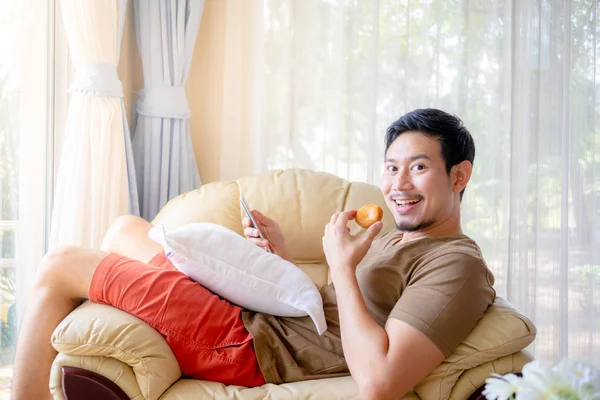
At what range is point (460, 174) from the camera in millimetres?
1743

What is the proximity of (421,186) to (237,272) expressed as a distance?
0.55 meters

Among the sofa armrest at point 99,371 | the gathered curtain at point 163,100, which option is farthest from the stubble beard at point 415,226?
the gathered curtain at point 163,100

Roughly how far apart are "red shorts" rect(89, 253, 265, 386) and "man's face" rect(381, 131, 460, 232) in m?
0.54

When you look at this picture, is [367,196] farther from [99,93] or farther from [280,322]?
[99,93]

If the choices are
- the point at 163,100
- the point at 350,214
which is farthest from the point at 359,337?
the point at 163,100

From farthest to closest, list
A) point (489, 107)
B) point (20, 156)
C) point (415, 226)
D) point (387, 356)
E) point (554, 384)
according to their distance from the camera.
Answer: point (489, 107) → point (20, 156) → point (415, 226) → point (387, 356) → point (554, 384)

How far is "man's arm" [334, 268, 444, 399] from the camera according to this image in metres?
1.38

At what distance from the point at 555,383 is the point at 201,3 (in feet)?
8.82

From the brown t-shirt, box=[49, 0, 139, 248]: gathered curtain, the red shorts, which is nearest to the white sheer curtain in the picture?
box=[49, 0, 139, 248]: gathered curtain

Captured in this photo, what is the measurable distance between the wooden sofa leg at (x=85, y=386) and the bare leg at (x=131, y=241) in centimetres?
60

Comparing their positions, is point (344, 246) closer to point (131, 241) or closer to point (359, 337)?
point (359, 337)

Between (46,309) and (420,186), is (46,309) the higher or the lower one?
the lower one

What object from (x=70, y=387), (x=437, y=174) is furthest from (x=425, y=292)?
(x=70, y=387)

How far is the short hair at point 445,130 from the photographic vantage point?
5.60ft
